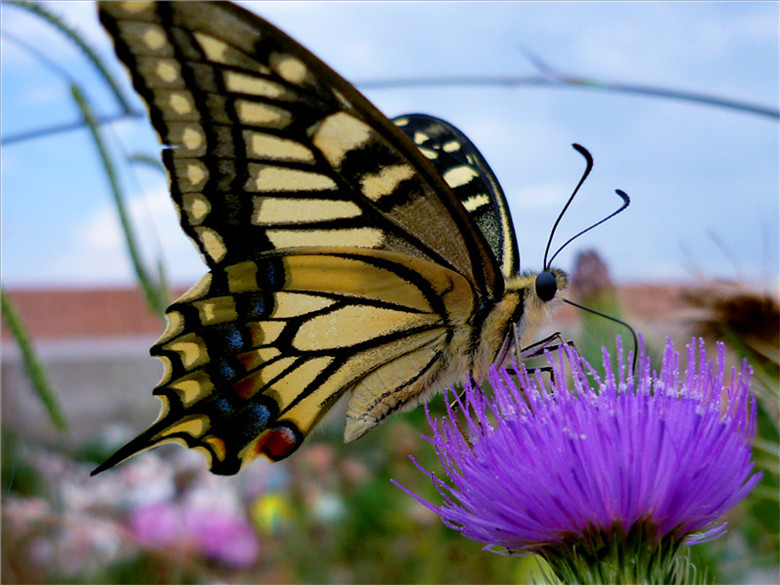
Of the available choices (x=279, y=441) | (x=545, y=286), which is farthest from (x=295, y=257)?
(x=545, y=286)

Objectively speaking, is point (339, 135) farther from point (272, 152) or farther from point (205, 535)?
point (205, 535)

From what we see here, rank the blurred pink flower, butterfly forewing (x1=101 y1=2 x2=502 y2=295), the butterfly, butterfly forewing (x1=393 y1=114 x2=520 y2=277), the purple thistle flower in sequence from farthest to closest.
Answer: the blurred pink flower < butterfly forewing (x1=393 y1=114 x2=520 y2=277) < the butterfly < butterfly forewing (x1=101 y1=2 x2=502 y2=295) < the purple thistle flower

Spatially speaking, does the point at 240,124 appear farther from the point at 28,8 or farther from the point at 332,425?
the point at 332,425

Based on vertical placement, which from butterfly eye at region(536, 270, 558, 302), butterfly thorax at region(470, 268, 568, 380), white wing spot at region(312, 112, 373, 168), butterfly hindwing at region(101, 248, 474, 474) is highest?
white wing spot at region(312, 112, 373, 168)

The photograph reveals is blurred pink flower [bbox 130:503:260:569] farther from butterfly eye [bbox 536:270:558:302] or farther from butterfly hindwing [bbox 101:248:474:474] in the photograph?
butterfly eye [bbox 536:270:558:302]

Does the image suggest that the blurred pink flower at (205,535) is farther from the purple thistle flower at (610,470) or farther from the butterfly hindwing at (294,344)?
the purple thistle flower at (610,470)

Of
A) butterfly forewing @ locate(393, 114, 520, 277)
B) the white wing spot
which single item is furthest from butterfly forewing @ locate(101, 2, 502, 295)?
butterfly forewing @ locate(393, 114, 520, 277)
